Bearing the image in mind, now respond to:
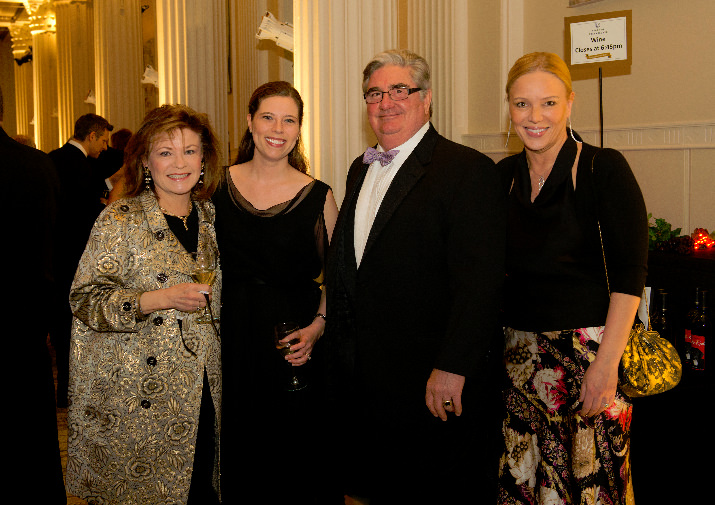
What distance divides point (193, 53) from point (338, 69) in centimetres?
289

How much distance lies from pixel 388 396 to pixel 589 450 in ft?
2.07

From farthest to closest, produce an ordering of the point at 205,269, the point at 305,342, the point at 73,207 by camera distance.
Answer: the point at 73,207 → the point at 305,342 → the point at 205,269

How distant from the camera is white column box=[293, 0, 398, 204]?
11.8ft

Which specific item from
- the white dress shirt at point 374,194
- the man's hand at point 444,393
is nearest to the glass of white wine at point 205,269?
the white dress shirt at point 374,194

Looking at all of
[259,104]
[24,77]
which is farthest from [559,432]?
[24,77]

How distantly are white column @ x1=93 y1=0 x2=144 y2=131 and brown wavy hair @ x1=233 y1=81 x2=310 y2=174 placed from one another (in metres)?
7.58

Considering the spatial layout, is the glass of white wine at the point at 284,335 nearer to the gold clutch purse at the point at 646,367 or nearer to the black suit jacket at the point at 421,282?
the black suit jacket at the point at 421,282

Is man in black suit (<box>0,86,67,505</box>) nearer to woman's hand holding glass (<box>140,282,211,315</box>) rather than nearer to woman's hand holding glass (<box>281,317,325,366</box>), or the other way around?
woman's hand holding glass (<box>140,282,211,315</box>)

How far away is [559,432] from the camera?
1923 millimetres

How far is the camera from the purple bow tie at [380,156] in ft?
7.02

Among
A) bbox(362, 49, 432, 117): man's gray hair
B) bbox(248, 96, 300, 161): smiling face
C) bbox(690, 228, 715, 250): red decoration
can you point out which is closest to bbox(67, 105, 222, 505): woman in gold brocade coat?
bbox(248, 96, 300, 161): smiling face

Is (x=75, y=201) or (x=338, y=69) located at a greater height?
(x=338, y=69)

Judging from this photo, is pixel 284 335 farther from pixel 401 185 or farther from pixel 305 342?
pixel 401 185

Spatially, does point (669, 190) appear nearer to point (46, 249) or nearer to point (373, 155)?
point (373, 155)
